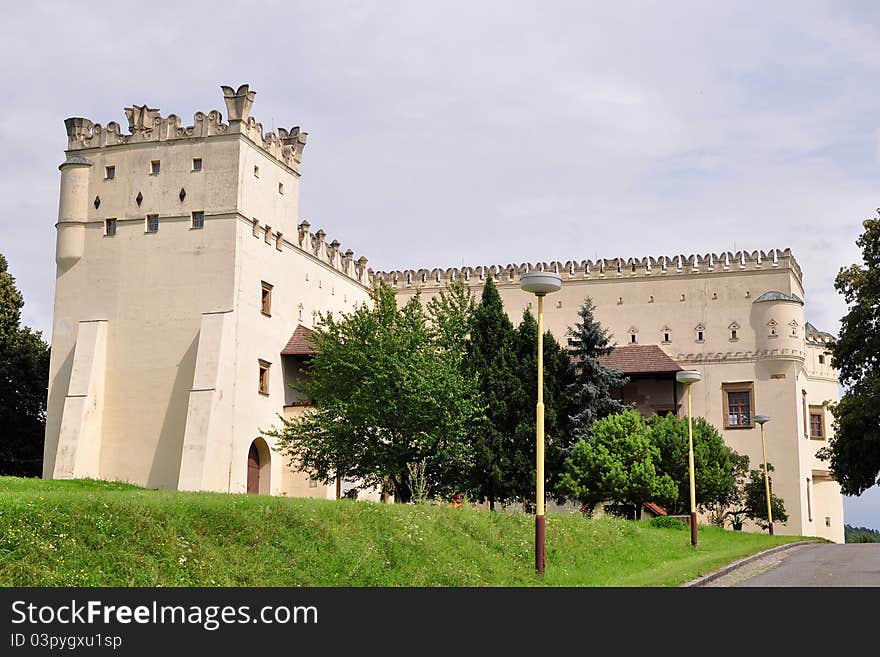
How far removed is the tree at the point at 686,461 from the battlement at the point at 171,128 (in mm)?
17665

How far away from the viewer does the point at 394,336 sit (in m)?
34.3

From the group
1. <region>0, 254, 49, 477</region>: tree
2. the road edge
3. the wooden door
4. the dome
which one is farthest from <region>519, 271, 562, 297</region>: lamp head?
<region>0, 254, 49, 477</region>: tree

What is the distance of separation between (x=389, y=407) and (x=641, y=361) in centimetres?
1581

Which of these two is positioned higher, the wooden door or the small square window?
the small square window

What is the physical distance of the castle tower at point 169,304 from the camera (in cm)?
3684

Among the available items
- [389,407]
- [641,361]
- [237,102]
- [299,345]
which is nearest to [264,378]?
[299,345]

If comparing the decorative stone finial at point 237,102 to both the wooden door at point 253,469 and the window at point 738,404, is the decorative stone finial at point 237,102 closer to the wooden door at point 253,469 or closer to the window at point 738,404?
the wooden door at point 253,469

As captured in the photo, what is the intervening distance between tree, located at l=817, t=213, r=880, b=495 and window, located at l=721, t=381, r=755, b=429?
977cm

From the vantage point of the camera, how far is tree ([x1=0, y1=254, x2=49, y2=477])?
4547 centimetres

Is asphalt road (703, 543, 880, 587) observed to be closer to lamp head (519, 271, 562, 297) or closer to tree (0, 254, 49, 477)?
lamp head (519, 271, 562, 297)

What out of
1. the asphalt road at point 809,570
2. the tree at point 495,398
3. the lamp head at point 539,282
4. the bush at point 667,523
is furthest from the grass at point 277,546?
the tree at point 495,398

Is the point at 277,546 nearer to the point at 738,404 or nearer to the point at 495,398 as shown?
the point at 495,398
